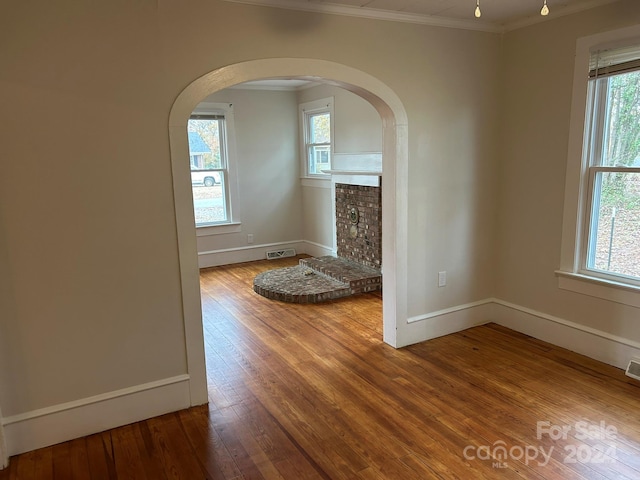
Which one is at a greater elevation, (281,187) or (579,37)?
(579,37)

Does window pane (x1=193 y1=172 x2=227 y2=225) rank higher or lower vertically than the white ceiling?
lower

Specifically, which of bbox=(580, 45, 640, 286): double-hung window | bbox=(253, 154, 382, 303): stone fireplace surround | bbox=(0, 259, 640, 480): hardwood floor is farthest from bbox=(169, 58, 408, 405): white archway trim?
bbox=(253, 154, 382, 303): stone fireplace surround

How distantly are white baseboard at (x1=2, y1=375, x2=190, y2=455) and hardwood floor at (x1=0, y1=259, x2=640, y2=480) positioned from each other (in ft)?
0.20

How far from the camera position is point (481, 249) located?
3.89 m

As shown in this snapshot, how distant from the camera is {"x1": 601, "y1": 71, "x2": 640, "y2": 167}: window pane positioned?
2.91 m

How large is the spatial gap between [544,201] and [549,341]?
1111 millimetres

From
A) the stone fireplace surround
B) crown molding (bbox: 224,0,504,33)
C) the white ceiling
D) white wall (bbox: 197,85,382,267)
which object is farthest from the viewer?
white wall (bbox: 197,85,382,267)

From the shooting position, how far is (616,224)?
311cm

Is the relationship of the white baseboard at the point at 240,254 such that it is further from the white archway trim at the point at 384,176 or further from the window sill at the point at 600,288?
the window sill at the point at 600,288

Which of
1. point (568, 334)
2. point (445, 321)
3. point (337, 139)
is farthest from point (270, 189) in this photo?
point (568, 334)

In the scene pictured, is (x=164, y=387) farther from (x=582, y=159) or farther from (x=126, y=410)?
(x=582, y=159)

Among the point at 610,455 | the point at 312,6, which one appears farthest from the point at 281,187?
the point at 610,455

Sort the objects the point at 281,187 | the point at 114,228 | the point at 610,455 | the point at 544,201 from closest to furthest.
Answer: the point at 610,455 → the point at 114,228 → the point at 544,201 → the point at 281,187

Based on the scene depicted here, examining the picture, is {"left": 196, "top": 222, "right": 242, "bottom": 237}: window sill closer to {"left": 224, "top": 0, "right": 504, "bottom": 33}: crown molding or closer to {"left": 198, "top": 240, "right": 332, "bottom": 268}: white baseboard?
{"left": 198, "top": 240, "right": 332, "bottom": 268}: white baseboard
